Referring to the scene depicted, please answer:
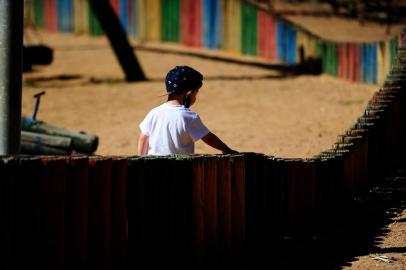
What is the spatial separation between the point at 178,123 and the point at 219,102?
10.6 m

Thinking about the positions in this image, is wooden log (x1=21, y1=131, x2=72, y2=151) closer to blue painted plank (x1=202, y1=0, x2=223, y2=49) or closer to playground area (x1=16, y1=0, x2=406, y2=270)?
playground area (x1=16, y1=0, x2=406, y2=270)

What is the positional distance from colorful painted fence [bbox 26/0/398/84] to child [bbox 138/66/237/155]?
32.2ft

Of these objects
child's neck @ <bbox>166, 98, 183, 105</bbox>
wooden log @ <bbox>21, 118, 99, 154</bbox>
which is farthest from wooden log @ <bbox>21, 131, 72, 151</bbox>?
child's neck @ <bbox>166, 98, 183, 105</bbox>

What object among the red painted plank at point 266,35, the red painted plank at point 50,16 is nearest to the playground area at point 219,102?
the red painted plank at point 266,35

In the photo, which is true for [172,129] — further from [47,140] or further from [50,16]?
[50,16]

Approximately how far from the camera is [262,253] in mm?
7250

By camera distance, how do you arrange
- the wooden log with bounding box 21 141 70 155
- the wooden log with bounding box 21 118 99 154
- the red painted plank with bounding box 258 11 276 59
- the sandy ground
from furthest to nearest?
the red painted plank with bounding box 258 11 276 59
the sandy ground
the wooden log with bounding box 21 118 99 154
the wooden log with bounding box 21 141 70 155

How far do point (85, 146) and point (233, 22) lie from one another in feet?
41.6


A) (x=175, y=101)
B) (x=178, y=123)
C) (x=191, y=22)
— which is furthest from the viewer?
(x=191, y=22)

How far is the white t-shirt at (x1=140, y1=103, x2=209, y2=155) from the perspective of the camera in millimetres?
6770

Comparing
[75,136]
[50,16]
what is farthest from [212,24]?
[75,136]

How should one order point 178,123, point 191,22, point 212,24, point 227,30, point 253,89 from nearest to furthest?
point 178,123, point 253,89, point 227,30, point 212,24, point 191,22

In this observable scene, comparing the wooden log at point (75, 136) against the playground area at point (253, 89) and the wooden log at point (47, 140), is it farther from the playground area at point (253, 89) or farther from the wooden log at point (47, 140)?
the playground area at point (253, 89)

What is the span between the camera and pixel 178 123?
22.1ft
